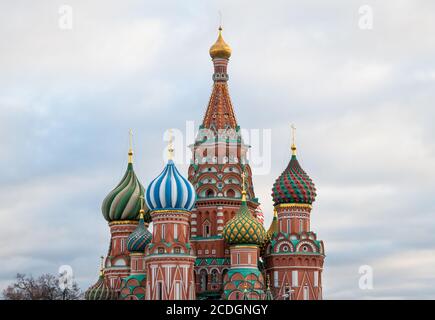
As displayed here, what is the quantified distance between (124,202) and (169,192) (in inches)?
336

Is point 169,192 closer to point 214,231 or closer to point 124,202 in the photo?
point 214,231

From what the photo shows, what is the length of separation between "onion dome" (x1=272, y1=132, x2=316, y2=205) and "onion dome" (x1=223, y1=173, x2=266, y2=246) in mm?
3736

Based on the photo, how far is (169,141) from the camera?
64250 mm

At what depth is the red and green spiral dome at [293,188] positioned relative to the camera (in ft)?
221

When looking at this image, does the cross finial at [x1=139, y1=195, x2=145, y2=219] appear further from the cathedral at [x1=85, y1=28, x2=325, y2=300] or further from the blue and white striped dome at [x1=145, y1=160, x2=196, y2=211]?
the blue and white striped dome at [x1=145, y1=160, x2=196, y2=211]

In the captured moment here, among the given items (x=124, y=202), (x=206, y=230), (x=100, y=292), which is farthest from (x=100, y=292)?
(x=206, y=230)

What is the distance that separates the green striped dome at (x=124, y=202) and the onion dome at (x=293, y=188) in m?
9.13

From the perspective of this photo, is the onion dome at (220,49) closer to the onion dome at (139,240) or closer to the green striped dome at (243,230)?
the green striped dome at (243,230)

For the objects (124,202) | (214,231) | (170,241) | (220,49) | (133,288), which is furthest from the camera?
(220,49)

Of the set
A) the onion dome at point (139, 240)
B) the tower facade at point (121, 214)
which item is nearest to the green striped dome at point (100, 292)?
the tower facade at point (121, 214)

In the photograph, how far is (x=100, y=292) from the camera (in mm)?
66875

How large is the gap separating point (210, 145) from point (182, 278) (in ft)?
37.7

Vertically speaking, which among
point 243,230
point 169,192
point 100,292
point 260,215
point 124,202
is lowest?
point 100,292

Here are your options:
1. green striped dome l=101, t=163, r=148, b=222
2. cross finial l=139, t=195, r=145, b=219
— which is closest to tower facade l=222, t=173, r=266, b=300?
cross finial l=139, t=195, r=145, b=219
